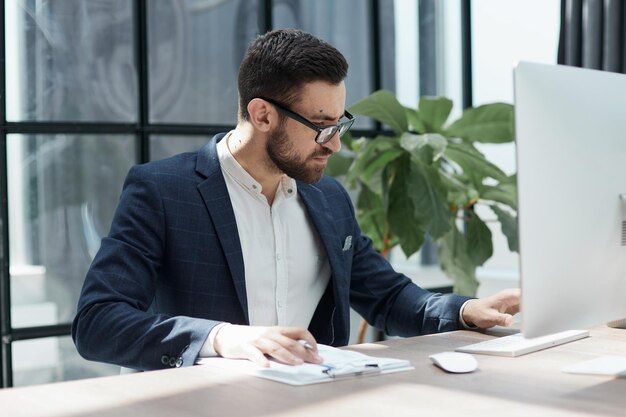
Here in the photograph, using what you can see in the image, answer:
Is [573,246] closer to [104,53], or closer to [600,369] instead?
[600,369]

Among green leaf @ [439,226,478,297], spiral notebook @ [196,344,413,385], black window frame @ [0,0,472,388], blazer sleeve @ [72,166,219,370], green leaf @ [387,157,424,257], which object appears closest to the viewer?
spiral notebook @ [196,344,413,385]

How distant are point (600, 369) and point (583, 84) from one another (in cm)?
48

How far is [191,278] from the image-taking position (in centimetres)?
197

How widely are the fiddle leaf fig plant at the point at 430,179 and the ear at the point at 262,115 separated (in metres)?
1.09

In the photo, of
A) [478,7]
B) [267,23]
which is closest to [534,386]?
[267,23]

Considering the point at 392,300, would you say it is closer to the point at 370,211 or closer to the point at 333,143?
the point at 333,143

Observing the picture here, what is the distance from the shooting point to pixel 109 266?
1.83m

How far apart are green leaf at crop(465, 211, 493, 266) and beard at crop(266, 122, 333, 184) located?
1.40 meters

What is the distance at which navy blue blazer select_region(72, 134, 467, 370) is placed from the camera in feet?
5.55

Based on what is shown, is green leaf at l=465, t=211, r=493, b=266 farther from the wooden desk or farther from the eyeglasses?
the wooden desk

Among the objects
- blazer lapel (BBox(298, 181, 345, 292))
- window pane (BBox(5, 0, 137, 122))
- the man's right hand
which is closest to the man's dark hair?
blazer lapel (BBox(298, 181, 345, 292))

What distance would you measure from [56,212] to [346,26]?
150 cm

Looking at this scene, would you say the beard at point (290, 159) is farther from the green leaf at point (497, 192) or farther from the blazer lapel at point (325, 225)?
the green leaf at point (497, 192)

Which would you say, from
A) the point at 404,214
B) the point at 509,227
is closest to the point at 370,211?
the point at 404,214
